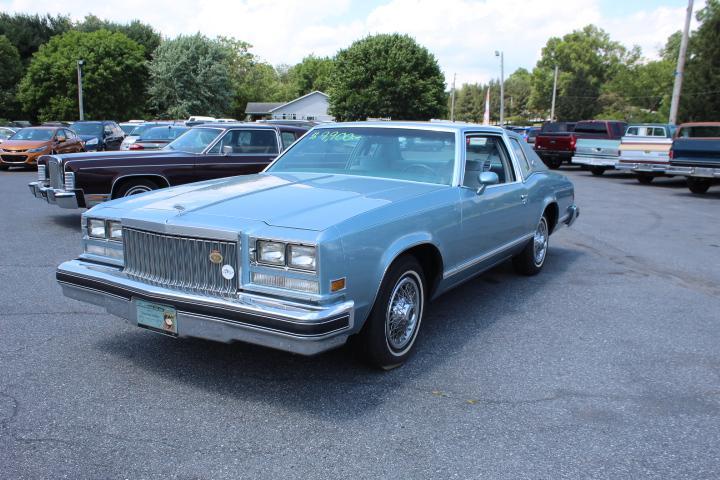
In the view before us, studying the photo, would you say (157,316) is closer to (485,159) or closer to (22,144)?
(485,159)

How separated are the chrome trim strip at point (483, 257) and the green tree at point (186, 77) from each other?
48.6 metres

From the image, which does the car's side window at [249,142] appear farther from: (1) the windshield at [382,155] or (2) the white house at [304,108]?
(2) the white house at [304,108]

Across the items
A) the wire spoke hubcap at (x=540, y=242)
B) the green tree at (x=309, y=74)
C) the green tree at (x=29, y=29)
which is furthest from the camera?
the green tree at (x=309, y=74)

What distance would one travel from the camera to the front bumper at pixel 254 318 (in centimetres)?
326

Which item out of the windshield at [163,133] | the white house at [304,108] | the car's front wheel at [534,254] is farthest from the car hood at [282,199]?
the white house at [304,108]

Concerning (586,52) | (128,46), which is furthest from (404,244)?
(586,52)

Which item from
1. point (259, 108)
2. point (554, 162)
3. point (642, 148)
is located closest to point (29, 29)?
point (259, 108)

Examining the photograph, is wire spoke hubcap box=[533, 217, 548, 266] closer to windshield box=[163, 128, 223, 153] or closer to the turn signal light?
the turn signal light

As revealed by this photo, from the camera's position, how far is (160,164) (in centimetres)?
897

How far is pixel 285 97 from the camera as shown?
110 metres

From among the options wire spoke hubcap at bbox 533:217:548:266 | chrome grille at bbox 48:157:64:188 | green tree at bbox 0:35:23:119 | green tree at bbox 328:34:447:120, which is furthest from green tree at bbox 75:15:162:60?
wire spoke hubcap at bbox 533:217:548:266

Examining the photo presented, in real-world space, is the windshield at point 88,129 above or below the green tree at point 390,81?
below

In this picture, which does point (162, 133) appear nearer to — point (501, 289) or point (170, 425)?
point (501, 289)

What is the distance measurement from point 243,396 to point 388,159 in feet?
7.62
